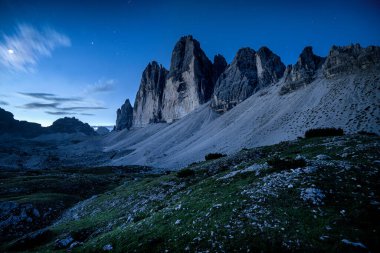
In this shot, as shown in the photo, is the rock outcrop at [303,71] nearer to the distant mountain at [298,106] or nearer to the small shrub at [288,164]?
the distant mountain at [298,106]

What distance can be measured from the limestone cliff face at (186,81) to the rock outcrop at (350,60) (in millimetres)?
90452

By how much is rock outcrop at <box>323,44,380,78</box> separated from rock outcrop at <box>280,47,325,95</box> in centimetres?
685

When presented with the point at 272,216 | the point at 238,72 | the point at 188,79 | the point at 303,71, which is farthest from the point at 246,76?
the point at 272,216

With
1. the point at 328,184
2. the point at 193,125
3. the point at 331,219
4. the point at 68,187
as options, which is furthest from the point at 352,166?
the point at 193,125

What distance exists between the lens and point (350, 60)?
6906cm

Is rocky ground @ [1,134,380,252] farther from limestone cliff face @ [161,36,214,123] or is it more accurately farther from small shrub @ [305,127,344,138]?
limestone cliff face @ [161,36,214,123]

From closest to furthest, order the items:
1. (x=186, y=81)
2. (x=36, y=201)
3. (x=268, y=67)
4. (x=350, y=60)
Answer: (x=36, y=201) → (x=350, y=60) → (x=268, y=67) → (x=186, y=81)

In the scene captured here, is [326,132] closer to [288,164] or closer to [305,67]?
[288,164]

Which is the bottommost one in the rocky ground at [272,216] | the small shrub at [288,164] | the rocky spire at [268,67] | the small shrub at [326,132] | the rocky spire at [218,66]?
the rocky ground at [272,216]

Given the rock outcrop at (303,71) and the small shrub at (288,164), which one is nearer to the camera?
the small shrub at (288,164)

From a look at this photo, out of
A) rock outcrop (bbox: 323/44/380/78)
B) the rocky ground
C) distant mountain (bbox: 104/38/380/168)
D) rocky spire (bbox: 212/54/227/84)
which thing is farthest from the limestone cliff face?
the rocky ground

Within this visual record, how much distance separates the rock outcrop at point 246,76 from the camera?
11800 cm

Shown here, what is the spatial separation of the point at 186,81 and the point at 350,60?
11824 cm

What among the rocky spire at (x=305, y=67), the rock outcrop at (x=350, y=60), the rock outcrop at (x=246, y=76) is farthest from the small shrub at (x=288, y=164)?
the rock outcrop at (x=246, y=76)
